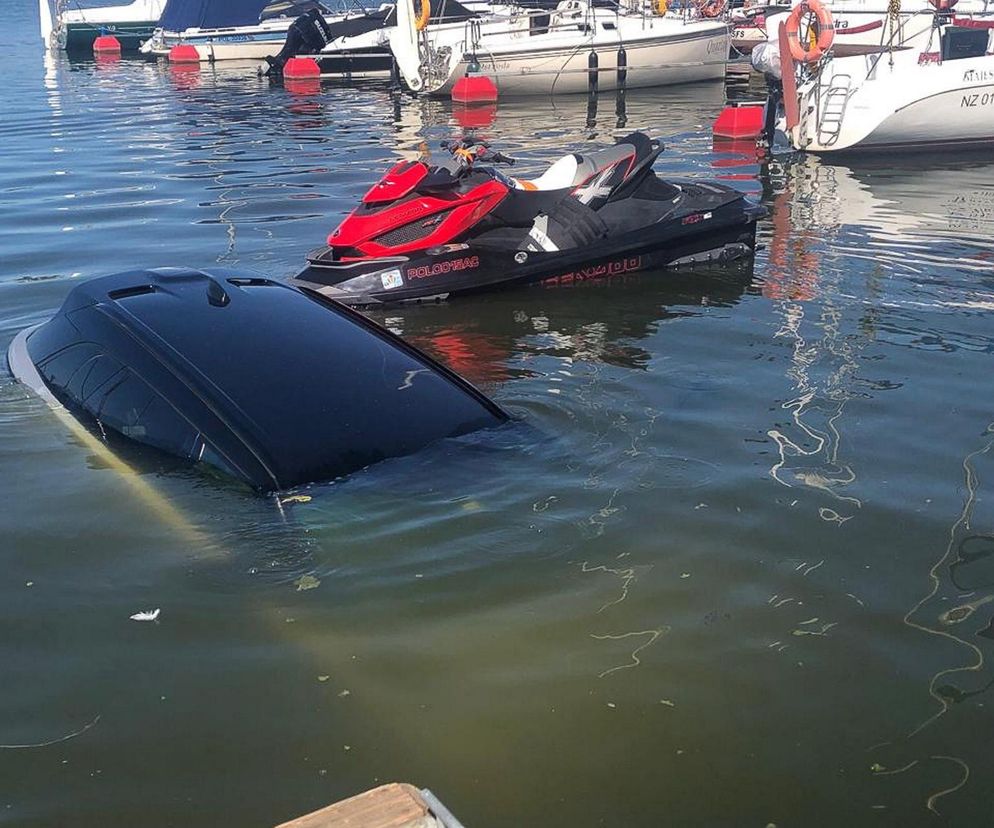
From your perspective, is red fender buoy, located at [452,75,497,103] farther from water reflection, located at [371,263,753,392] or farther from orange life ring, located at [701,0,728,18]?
water reflection, located at [371,263,753,392]

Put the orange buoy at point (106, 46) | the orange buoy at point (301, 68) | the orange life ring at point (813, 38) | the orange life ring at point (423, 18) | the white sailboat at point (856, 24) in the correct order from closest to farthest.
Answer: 1. the orange life ring at point (813, 38)
2. the orange life ring at point (423, 18)
3. the white sailboat at point (856, 24)
4. the orange buoy at point (301, 68)
5. the orange buoy at point (106, 46)

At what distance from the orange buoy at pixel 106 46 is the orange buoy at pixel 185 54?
4744mm

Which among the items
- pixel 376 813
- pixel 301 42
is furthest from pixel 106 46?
pixel 376 813

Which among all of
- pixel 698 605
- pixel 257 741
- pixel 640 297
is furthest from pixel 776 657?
pixel 640 297

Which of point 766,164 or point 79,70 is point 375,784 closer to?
point 766,164

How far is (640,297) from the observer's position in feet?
29.1

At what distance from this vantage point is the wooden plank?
2.28m

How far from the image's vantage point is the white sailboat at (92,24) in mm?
38656

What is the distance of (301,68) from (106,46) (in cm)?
1261

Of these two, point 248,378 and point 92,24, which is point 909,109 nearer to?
point 248,378

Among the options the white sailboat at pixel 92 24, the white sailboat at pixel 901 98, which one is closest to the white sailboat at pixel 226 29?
the white sailboat at pixel 92 24

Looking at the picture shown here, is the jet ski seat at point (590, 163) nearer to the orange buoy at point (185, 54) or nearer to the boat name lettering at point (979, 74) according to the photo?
the boat name lettering at point (979, 74)

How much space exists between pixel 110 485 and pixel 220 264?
568 cm

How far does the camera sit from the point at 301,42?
29734 millimetres
